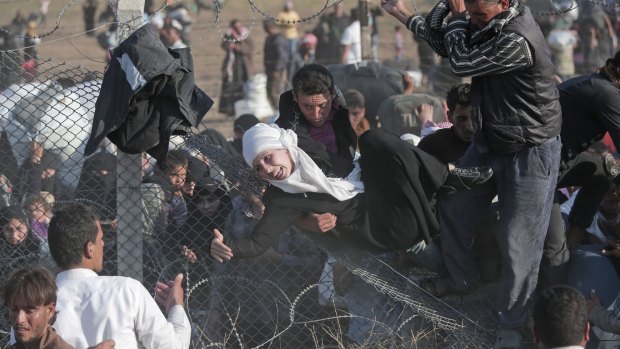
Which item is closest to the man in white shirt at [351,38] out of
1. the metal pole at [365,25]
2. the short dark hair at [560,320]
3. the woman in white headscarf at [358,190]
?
the metal pole at [365,25]

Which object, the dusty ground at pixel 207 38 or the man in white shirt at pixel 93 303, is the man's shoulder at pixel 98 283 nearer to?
the man in white shirt at pixel 93 303

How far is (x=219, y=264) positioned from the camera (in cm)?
624

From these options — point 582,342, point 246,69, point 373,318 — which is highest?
point 582,342

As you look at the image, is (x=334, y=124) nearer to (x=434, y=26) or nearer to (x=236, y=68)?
(x=434, y=26)

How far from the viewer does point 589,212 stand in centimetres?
611

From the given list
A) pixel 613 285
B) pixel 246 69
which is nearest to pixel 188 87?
pixel 613 285

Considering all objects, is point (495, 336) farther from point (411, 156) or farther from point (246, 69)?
point (246, 69)

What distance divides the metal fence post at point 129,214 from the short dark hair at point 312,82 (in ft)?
3.29

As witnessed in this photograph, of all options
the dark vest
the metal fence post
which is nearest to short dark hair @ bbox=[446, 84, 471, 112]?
the dark vest

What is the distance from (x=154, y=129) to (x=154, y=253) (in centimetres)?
81

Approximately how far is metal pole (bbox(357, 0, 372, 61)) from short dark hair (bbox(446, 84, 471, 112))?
21.9 feet

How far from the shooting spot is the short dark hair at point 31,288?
4.12 meters

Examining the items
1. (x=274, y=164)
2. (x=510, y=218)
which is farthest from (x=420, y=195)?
(x=274, y=164)

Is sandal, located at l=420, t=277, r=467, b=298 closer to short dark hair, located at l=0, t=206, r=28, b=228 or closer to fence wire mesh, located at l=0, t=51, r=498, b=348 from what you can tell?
fence wire mesh, located at l=0, t=51, r=498, b=348
